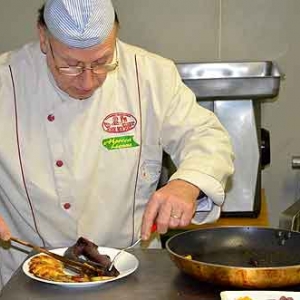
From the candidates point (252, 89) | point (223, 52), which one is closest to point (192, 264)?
point (252, 89)

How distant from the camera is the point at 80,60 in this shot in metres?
1.52

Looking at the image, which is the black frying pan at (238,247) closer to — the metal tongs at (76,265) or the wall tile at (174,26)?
the metal tongs at (76,265)

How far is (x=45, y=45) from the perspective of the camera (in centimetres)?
164

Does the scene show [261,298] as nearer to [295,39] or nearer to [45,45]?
[45,45]

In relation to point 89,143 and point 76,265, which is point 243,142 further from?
point 76,265

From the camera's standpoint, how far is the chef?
167 centimetres

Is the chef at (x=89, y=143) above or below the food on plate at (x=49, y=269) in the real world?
above

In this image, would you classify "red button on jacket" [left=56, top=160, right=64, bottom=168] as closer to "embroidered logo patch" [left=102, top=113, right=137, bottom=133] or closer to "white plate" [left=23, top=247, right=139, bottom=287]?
"embroidered logo patch" [left=102, top=113, right=137, bottom=133]

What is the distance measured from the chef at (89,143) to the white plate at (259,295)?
1.42 feet

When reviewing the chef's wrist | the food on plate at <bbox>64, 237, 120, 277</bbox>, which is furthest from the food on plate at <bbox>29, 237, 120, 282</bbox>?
the chef's wrist

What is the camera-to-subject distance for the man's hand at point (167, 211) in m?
1.39

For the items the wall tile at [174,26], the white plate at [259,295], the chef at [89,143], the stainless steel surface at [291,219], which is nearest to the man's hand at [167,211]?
the chef at [89,143]

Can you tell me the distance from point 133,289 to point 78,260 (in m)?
0.15

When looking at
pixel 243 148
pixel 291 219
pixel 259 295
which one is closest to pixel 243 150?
pixel 243 148
